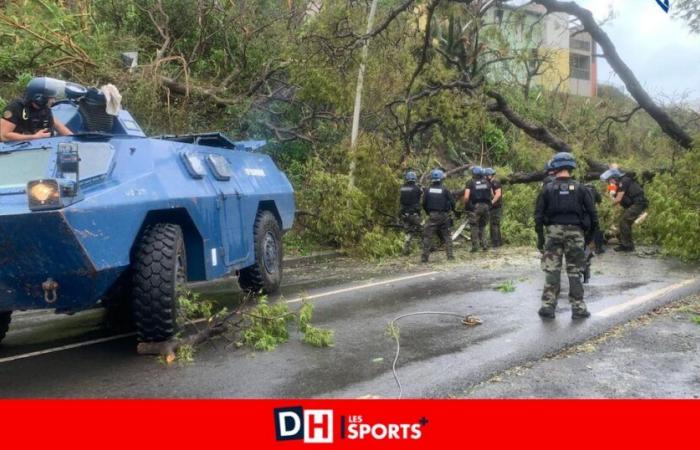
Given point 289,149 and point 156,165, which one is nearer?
point 156,165

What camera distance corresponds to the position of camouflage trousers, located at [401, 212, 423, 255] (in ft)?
42.8

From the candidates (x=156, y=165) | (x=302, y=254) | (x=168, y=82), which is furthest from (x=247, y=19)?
(x=156, y=165)

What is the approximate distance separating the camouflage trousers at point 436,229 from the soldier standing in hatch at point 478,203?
1.17 metres

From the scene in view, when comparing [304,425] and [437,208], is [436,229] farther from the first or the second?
[304,425]

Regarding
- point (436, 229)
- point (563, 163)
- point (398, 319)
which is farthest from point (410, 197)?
point (398, 319)

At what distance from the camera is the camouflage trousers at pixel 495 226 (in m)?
→ 13.9

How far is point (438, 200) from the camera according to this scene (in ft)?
40.4

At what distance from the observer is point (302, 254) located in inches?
520

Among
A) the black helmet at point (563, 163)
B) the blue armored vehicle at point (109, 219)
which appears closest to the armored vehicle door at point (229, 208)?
the blue armored vehicle at point (109, 219)

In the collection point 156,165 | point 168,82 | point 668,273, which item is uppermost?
point 168,82

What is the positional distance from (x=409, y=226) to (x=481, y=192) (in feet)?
5.24

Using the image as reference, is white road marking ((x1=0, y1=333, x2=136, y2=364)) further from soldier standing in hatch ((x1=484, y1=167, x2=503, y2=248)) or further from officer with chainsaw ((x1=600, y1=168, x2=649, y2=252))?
officer with chainsaw ((x1=600, y1=168, x2=649, y2=252))

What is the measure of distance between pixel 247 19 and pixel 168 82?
8.57 ft

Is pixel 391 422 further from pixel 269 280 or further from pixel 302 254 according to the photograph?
pixel 302 254
